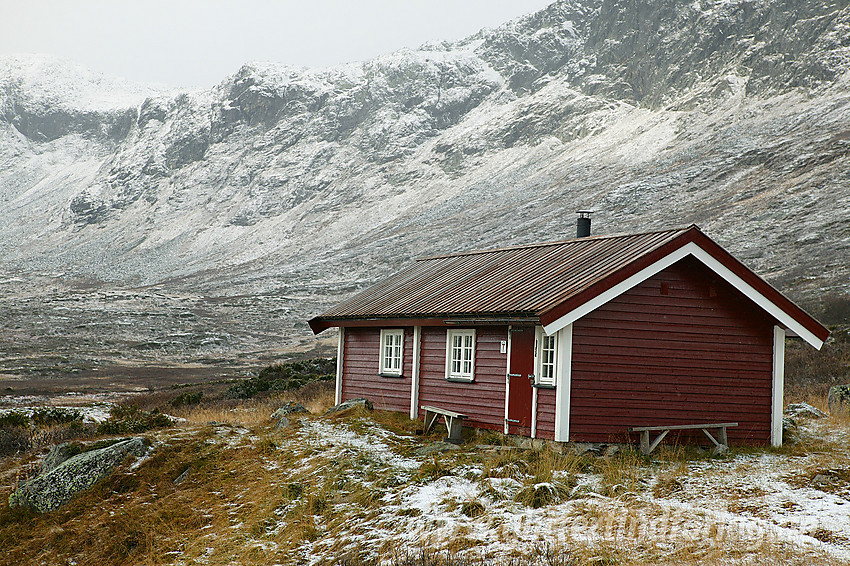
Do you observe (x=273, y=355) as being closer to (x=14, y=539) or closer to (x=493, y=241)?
(x=493, y=241)

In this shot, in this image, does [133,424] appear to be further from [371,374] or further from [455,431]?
[455,431]

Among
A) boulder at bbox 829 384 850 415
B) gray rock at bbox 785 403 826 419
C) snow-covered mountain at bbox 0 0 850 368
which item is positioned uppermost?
snow-covered mountain at bbox 0 0 850 368

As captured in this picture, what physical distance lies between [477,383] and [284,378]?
2052cm

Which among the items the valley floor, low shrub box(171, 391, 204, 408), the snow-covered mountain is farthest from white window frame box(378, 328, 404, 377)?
the snow-covered mountain

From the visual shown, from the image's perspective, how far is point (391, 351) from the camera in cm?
1986

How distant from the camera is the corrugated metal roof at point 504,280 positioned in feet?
48.6

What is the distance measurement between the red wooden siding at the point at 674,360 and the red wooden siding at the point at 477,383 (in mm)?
1994

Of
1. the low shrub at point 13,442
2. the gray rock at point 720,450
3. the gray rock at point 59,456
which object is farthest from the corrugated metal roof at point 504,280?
the low shrub at point 13,442

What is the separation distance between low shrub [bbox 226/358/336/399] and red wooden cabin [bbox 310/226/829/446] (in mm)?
15030

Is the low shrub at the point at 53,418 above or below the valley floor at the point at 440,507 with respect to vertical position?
below

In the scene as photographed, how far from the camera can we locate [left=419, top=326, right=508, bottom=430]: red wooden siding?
1590 centimetres

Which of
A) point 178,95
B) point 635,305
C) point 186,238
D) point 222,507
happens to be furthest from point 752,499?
point 178,95

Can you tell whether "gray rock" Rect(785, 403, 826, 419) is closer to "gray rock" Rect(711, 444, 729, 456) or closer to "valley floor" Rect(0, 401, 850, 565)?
"valley floor" Rect(0, 401, 850, 565)

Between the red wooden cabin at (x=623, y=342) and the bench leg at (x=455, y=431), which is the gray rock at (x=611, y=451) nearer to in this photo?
the red wooden cabin at (x=623, y=342)
